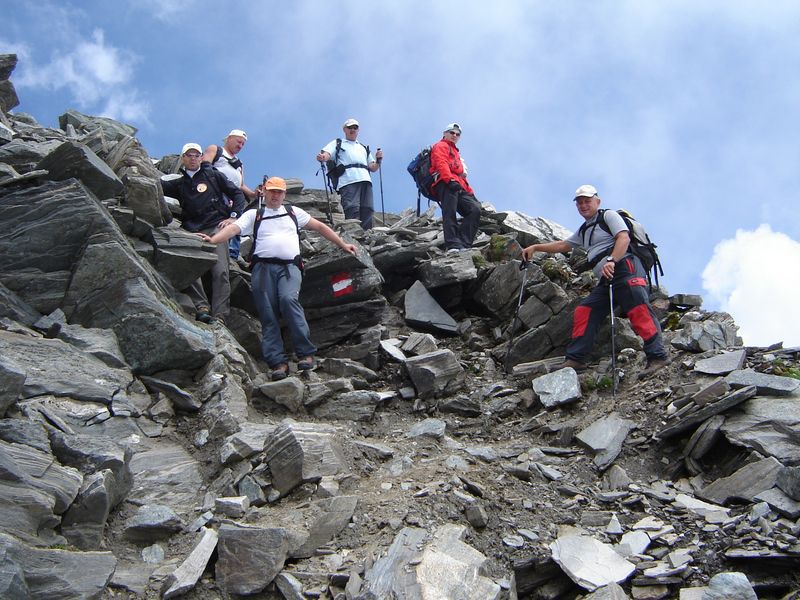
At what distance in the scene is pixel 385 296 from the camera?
1988 centimetres

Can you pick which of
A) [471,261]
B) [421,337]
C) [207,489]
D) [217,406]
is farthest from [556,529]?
[471,261]

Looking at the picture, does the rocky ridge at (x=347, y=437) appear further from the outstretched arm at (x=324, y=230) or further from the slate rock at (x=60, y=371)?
the outstretched arm at (x=324, y=230)

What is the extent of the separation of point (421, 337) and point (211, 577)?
914 cm

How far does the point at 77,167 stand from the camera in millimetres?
13930

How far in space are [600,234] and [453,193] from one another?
6.29 m

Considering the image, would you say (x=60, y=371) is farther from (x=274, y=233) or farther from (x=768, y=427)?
(x=768, y=427)

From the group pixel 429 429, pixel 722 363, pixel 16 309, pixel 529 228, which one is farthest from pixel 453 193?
pixel 16 309

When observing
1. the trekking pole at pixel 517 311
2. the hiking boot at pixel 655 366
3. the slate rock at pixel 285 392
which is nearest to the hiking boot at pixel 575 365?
the hiking boot at pixel 655 366

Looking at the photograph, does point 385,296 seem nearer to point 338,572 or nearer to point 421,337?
point 421,337

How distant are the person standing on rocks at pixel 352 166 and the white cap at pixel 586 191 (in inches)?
348

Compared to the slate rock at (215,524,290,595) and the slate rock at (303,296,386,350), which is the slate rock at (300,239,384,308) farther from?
the slate rock at (215,524,290,595)

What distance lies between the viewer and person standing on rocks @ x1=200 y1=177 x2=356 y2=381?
14547 mm

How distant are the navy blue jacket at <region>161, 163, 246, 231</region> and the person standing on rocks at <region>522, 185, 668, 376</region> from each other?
732 centimetres

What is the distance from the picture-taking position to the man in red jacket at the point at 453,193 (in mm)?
20188
